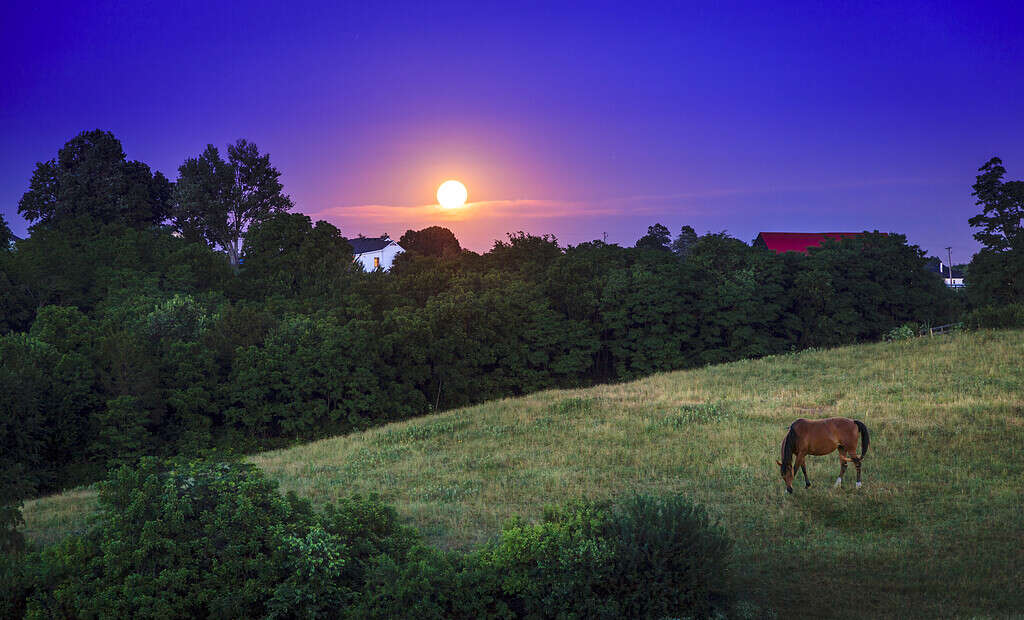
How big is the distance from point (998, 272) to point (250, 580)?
6730cm

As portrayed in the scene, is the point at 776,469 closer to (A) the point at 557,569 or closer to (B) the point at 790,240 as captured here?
(A) the point at 557,569

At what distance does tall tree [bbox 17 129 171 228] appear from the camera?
68750 millimetres

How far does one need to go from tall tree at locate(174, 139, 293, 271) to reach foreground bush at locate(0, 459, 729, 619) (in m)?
68.1

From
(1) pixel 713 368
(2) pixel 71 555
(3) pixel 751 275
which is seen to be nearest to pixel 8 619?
(2) pixel 71 555

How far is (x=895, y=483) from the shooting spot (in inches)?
628

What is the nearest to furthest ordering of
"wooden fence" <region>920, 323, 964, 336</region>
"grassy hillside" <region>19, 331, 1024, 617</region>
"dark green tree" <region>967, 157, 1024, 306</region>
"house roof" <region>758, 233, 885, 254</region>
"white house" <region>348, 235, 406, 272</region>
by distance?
"grassy hillside" <region>19, 331, 1024, 617</region> → "wooden fence" <region>920, 323, 964, 336</region> → "dark green tree" <region>967, 157, 1024, 306</region> → "house roof" <region>758, 233, 885, 254</region> → "white house" <region>348, 235, 406, 272</region>

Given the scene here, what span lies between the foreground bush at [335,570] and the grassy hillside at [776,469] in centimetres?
187

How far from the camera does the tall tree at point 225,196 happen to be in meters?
72.7

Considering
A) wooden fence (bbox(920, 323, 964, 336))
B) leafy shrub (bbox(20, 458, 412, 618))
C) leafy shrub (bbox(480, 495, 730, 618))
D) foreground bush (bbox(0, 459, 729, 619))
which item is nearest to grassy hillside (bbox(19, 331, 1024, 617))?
leafy shrub (bbox(480, 495, 730, 618))

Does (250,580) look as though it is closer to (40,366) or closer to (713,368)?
(713,368)

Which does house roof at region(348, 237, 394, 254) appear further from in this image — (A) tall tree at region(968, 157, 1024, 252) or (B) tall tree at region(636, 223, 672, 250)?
(A) tall tree at region(968, 157, 1024, 252)

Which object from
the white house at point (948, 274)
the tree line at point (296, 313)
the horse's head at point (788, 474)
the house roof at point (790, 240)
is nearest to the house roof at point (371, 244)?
the tree line at point (296, 313)

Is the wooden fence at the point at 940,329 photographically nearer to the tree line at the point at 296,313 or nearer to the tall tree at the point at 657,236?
the tree line at the point at 296,313

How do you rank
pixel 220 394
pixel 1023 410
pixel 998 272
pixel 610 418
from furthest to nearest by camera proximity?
pixel 998 272, pixel 220 394, pixel 610 418, pixel 1023 410
